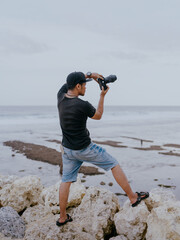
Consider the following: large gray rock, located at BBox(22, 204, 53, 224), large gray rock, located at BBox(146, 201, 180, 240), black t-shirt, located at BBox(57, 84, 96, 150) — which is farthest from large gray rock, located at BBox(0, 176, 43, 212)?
large gray rock, located at BBox(146, 201, 180, 240)

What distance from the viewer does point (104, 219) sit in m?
4.13

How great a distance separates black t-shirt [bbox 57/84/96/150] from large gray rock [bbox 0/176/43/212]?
249 centimetres

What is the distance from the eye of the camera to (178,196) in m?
6.50

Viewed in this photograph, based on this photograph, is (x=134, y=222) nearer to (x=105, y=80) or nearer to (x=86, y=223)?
(x=86, y=223)

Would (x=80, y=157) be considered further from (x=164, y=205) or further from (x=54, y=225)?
(x=164, y=205)

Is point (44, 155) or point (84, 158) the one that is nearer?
point (84, 158)

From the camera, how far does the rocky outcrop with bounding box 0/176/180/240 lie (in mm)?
3594

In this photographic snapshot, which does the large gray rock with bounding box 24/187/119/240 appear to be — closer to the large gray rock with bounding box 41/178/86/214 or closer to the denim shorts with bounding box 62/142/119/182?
the large gray rock with bounding box 41/178/86/214

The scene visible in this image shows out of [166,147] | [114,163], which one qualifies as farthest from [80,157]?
[166,147]

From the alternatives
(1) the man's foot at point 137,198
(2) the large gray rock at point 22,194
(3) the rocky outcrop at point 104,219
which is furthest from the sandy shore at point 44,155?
(1) the man's foot at point 137,198

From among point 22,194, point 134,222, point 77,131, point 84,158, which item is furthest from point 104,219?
point 22,194

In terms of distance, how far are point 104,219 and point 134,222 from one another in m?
0.50

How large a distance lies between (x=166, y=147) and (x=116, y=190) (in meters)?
8.38

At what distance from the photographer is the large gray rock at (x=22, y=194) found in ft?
17.7
